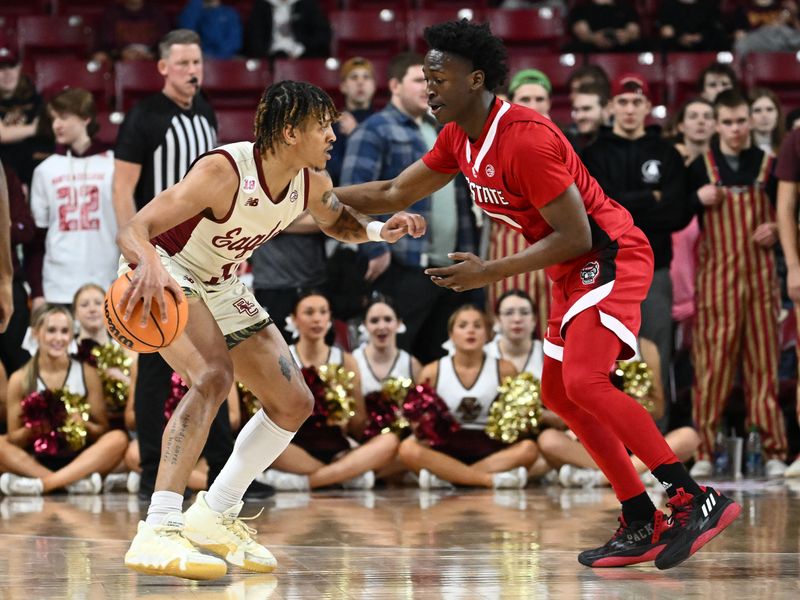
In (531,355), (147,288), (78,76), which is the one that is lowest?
(531,355)

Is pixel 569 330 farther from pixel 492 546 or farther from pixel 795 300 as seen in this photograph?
pixel 795 300

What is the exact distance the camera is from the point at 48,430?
784 centimetres

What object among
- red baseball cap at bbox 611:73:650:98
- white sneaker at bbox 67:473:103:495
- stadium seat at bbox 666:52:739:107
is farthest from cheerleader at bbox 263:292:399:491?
stadium seat at bbox 666:52:739:107

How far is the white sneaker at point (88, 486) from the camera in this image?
7793mm

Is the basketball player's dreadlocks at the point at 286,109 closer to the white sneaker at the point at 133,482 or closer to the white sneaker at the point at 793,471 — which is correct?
the white sneaker at the point at 133,482

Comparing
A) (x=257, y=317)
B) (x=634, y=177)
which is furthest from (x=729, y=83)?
(x=257, y=317)

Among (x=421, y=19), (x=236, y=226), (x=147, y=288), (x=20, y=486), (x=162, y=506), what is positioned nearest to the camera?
(x=147, y=288)

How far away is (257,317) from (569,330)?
1.14m

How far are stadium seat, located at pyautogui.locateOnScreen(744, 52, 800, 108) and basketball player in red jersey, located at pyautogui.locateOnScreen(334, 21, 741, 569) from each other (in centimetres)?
683

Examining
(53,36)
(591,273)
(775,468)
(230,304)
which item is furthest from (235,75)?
(591,273)

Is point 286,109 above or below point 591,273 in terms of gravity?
above

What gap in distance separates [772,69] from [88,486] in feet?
22.1

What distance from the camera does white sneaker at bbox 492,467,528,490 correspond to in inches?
307

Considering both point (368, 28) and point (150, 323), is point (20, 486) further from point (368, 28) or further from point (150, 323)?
point (368, 28)
